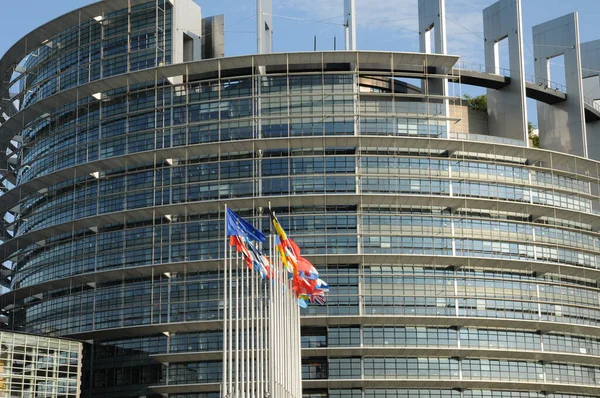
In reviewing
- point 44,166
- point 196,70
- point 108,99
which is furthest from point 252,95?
point 44,166

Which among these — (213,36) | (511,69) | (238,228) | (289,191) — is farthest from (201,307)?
(511,69)

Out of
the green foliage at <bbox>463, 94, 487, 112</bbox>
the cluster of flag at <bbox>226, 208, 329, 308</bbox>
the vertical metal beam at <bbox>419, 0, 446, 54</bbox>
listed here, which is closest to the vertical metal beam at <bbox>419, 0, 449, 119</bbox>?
the vertical metal beam at <bbox>419, 0, 446, 54</bbox>

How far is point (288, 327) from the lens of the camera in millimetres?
56344

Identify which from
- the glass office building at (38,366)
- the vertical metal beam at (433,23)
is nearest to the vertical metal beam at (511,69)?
the vertical metal beam at (433,23)

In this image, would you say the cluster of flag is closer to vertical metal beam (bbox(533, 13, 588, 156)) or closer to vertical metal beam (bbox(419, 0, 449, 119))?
vertical metal beam (bbox(419, 0, 449, 119))

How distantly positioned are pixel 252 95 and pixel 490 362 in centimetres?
2989

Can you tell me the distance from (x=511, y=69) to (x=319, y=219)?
2428 cm

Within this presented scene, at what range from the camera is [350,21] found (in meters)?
87.8

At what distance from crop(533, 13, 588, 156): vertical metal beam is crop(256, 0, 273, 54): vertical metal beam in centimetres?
2715

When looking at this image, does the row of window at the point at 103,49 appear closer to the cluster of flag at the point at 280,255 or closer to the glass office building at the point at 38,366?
the glass office building at the point at 38,366

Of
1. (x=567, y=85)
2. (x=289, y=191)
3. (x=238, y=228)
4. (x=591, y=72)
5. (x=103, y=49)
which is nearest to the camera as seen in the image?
(x=238, y=228)

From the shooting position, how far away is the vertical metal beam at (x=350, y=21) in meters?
86.7

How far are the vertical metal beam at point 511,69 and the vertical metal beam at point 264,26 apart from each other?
20802mm

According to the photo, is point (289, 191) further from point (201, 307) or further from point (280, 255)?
point (280, 255)
